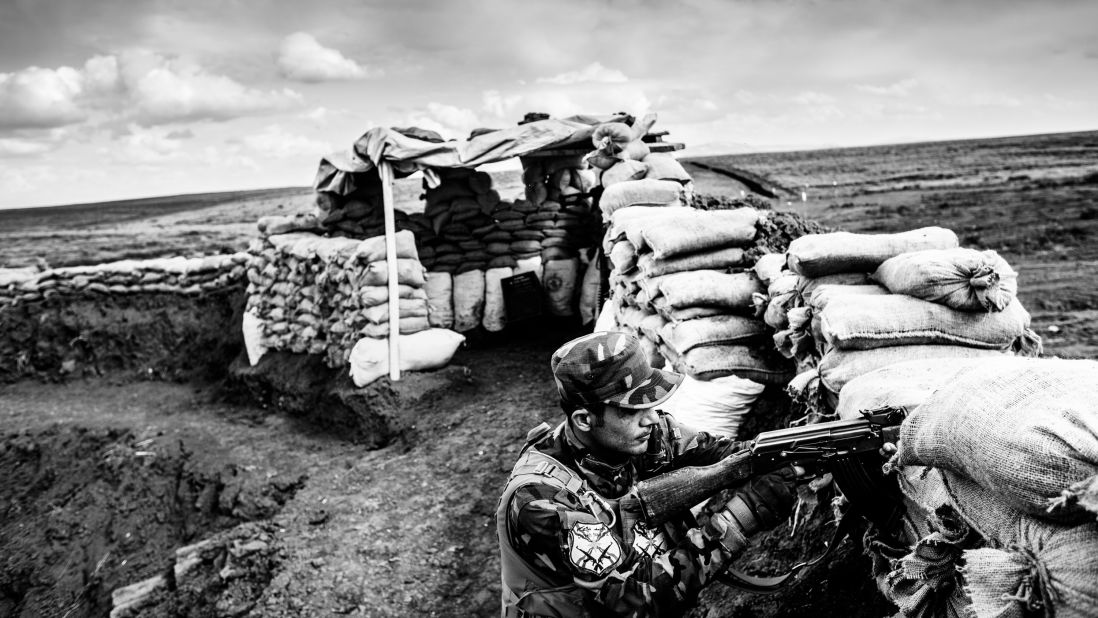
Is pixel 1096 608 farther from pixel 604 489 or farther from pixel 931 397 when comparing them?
pixel 604 489

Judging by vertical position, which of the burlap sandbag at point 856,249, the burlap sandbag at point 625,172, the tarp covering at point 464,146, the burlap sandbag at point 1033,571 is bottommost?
the burlap sandbag at point 1033,571

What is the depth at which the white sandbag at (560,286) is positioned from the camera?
8805 millimetres

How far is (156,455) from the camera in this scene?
302 inches

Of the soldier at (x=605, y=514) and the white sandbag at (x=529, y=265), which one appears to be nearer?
the soldier at (x=605, y=514)

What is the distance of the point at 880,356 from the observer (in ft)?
10.4

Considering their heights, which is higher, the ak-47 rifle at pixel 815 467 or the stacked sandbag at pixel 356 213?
the stacked sandbag at pixel 356 213

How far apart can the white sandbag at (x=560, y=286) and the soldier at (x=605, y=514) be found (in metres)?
6.19

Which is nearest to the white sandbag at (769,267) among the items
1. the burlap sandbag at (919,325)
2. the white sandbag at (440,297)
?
the burlap sandbag at (919,325)

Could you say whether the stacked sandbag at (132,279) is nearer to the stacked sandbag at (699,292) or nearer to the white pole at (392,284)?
the white pole at (392,284)

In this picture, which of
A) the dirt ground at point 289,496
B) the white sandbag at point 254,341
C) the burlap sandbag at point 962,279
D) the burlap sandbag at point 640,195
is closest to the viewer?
the burlap sandbag at point 962,279

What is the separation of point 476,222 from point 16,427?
21.4 feet

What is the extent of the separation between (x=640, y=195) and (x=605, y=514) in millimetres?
4493

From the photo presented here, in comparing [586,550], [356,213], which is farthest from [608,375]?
[356,213]

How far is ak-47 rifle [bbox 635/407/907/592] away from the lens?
2121mm
